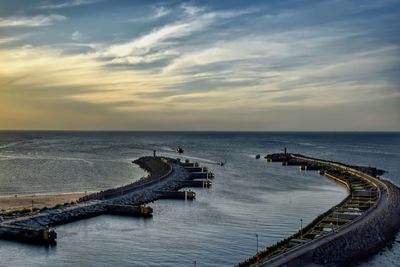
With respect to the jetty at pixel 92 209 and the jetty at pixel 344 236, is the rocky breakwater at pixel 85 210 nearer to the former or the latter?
the jetty at pixel 92 209

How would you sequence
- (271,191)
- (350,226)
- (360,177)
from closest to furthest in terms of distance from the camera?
(350,226) → (271,191) → (360,177)

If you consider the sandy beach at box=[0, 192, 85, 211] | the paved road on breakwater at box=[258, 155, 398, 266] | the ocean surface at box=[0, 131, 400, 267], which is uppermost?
the paved road on breakwater at box=[258, 155, 398, 266]

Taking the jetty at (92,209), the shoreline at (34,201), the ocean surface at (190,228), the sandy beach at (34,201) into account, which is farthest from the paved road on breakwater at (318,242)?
the sandy beach at (34,201)

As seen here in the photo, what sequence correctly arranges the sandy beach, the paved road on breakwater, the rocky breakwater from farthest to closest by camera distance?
the sandy beach, the rocky breakwater, the paved road on breakwater

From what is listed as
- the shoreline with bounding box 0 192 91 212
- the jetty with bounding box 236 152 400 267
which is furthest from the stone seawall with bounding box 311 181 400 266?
the shoreline with bounding box 0 192 91 212

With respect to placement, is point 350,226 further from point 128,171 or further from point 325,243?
point 128,171

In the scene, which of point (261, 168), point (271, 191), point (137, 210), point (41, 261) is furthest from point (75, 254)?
point (261, 168)

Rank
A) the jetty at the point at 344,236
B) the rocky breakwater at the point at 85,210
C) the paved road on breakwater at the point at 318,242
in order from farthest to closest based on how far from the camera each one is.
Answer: the rocky breakwater at the point at 85,210, the jetty at the point at 344,236, the paved road on breakwater at the point at 318,242

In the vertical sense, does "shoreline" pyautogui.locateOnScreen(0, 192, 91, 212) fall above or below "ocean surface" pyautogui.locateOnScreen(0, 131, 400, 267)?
above

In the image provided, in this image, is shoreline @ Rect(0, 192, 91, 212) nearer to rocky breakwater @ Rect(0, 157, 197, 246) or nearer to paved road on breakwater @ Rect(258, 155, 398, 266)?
rocky breakwater @ Rect(0, 157, 197, 246)
